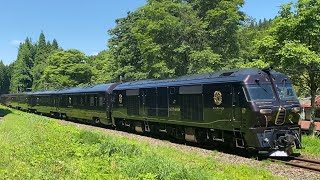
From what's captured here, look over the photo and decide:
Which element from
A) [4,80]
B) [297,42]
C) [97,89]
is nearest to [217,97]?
[297,42]

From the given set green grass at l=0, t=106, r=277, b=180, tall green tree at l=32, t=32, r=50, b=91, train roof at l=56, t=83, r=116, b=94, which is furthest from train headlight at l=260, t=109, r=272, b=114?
tall green tree at l=32, t=32, r=50, b=91

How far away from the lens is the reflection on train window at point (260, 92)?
1536cm

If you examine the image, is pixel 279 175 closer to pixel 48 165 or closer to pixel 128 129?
pixel 48 165

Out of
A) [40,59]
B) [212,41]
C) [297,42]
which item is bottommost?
[297,42]

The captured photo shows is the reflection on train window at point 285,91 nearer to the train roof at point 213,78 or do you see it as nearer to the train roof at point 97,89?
the train roof at point 213,78

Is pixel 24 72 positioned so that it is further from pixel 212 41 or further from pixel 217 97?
pixel 217 97

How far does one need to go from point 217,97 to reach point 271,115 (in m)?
2.55

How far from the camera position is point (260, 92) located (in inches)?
614

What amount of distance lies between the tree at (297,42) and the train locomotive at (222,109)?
12.1ft

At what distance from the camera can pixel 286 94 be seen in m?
16.1

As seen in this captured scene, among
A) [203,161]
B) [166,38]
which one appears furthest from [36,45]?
[203,161]

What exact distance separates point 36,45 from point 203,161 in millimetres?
141857

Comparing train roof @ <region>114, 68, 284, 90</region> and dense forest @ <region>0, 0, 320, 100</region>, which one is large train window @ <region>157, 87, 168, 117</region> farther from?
dense forest @ <region>0, 0, 320, 100</region>

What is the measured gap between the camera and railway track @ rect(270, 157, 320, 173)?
43.3ft
